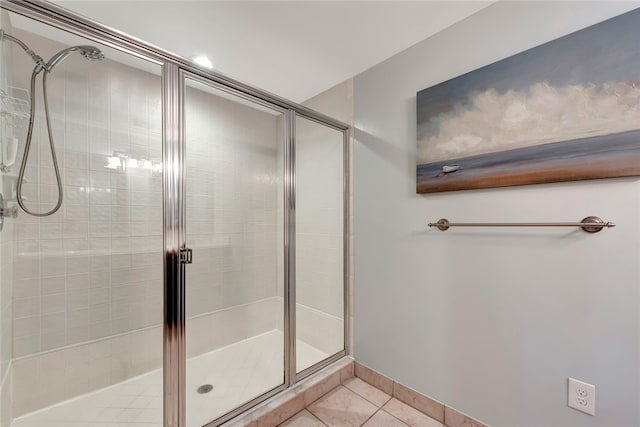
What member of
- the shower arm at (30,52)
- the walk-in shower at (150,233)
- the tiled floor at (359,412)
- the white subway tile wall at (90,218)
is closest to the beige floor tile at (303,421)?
the tiled floor at (359,412)

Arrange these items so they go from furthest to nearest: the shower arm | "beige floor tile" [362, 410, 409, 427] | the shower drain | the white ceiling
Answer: the shower drain, "beige floor tile" [362, 410, 409, 427], the white ceiling, the shower arm

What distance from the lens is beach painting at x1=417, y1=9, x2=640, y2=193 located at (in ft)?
3.02

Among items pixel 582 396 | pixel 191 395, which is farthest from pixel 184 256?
pixel 582 396

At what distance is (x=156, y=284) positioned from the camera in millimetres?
1503

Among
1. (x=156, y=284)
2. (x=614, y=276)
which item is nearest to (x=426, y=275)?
(x=614, y=276)

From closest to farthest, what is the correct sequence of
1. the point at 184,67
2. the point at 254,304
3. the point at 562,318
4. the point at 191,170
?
the point at 562,318 < the point at 184,67 < the point at 191,170 < the point at 254,304

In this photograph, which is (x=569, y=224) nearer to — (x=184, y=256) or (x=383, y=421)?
(x=383, y=421)

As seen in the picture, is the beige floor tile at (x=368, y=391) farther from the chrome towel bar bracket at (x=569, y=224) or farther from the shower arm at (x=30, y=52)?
the shower arm at (x=30, y=52)

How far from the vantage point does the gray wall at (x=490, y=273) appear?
3.16 feet

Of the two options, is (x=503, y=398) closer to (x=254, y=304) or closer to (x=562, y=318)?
(x=562, y=318)

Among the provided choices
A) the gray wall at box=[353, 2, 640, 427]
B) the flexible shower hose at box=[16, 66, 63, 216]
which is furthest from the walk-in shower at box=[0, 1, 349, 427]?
the gray wall at box=[353, 2, 640, 427]

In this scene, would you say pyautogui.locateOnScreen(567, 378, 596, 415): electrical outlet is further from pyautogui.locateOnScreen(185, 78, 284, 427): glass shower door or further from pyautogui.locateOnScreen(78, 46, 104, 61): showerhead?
pyautogui.locateOnScreen(78, 46, 104, 61): showerhead

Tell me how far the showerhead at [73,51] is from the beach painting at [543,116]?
1.69 meters

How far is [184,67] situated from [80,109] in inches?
34.5
